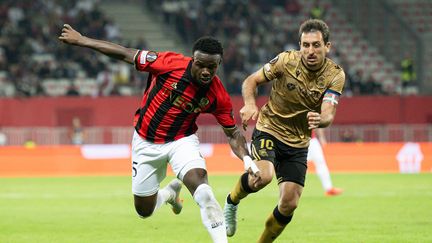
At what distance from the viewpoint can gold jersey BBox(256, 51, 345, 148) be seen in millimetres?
10305

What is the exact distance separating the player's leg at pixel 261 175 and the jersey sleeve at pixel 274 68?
2.43 feet

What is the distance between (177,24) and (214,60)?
27.5 meters

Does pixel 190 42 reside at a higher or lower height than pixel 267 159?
lower

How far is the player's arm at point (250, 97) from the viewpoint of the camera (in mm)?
9406

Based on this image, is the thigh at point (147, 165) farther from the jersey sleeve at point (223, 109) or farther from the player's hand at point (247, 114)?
the player's hand at point (247, 114)

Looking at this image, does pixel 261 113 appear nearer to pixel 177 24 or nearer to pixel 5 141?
pixel 5 141

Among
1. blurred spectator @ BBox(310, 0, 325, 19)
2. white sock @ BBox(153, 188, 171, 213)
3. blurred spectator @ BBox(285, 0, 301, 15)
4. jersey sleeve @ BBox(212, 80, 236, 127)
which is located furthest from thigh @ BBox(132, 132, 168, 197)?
blurred spectator @ BBox(285, 0, 301, 15)

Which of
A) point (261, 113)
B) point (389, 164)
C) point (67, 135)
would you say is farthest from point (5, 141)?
point (261, 113)

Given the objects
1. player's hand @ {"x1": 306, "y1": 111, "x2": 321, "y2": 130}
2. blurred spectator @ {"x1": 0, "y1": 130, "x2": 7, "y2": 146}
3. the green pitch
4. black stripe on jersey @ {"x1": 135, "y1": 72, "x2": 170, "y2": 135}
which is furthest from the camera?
blurred spectator @ {"x1": 0, "y1": 130, "x2": 7, "y2": 146}

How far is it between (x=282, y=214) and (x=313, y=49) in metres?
1.80

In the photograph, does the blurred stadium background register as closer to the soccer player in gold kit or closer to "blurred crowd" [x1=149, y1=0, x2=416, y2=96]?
"blurred crowd" [x1=149, y1=0, x2=416, y2=96]

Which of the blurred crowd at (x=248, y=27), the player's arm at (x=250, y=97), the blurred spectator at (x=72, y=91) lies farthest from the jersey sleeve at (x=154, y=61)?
the blurred crowd at (x=248, y=27)

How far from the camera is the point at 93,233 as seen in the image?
12750 millimetres

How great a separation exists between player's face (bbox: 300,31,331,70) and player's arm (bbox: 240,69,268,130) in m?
0.51
